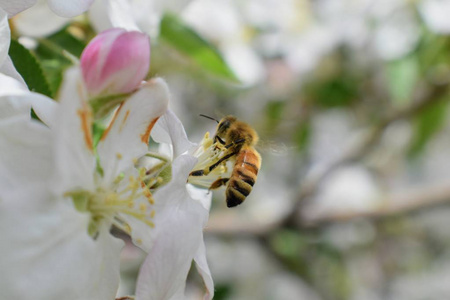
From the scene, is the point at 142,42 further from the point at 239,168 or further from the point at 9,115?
the point at 239,168

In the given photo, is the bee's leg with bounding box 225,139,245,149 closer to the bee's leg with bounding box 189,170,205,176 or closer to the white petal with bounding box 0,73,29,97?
the bee's leg with bounding box 189,170,205,176

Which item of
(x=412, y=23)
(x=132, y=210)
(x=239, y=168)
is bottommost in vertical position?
(x=132, y=210)

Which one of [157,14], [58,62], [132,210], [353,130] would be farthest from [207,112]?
[132,210]

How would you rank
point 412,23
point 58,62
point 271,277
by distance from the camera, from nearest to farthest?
1. point 58,62
2. point 412,23
3. point 271,277

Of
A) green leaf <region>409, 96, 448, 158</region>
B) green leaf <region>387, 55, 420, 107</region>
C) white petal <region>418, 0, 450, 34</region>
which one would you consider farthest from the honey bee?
green leaf <region>409, 96, 448, 158</region>

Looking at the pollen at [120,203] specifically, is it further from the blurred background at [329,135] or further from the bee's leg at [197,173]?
the blurred background at [329,135]

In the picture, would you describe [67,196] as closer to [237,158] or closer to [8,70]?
[8,70]
